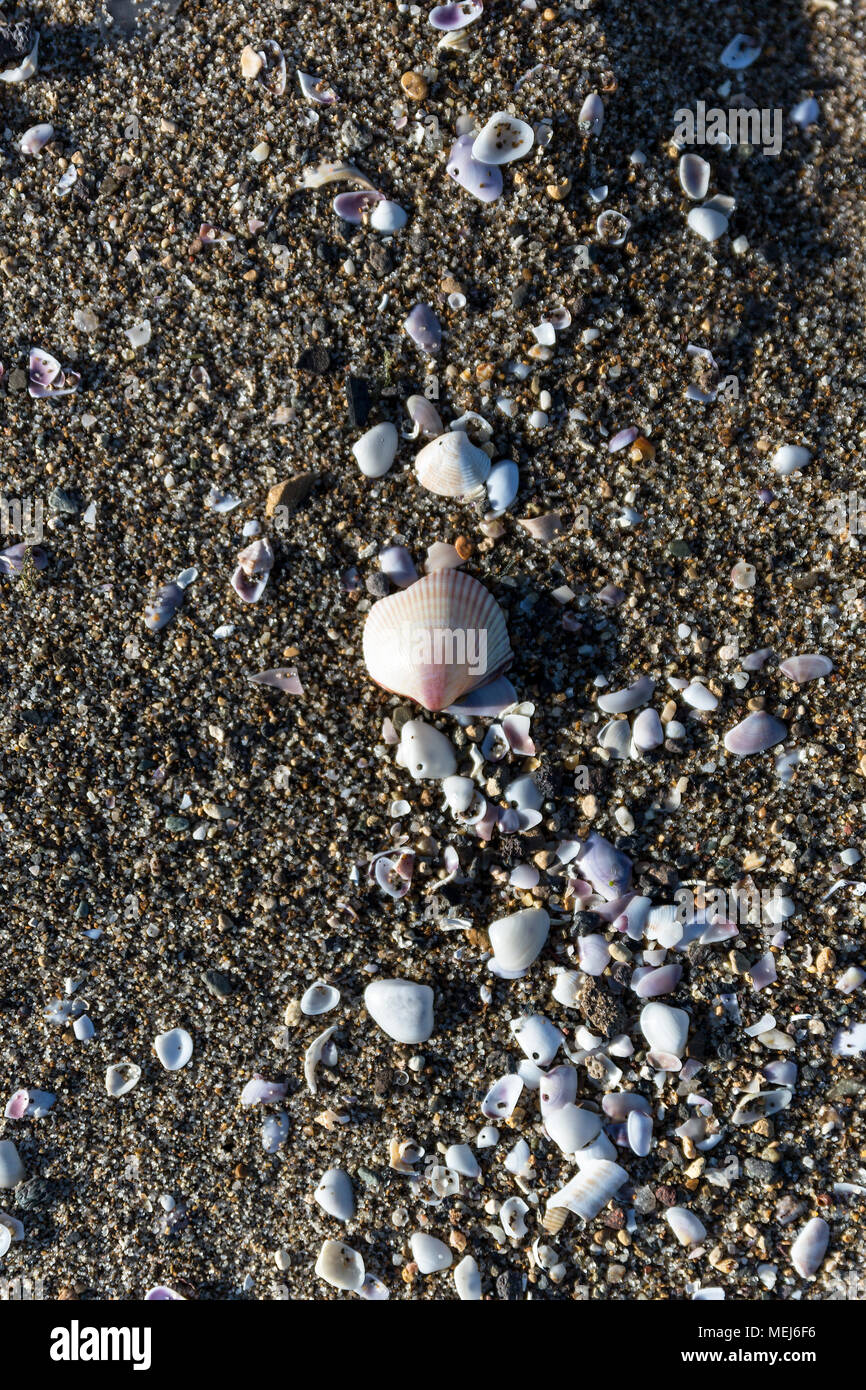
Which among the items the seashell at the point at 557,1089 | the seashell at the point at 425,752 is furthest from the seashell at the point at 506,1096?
the seashell at the point at 425,752

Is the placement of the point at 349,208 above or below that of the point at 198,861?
above

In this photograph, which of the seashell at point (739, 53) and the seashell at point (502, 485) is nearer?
the seashell at point (502, 485)

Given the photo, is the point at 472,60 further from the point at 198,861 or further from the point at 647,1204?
the point at 647,1204

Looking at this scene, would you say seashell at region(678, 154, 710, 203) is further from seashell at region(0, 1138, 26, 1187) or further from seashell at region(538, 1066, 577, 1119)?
seashell at region(0, 1138, 26, 1187)

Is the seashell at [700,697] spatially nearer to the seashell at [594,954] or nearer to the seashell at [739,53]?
the seashell at [594,954]
